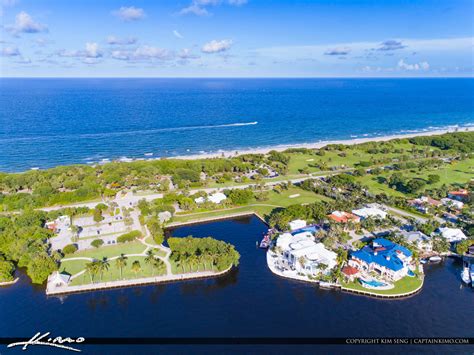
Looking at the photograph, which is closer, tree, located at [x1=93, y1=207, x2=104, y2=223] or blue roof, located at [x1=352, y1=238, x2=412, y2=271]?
blue roof, located at [x1=352, y1=238, x2=412, y2=271]

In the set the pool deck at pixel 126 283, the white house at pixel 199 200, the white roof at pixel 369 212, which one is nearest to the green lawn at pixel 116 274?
the pool deck at pixel 126 283

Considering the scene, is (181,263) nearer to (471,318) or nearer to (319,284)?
(319,284)

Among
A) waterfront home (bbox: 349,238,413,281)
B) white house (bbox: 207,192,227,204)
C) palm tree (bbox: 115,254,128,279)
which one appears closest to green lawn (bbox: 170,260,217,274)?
palm tree (bbox: 115,254,128,279)

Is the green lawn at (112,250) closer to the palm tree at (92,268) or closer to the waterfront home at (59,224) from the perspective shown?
the palm tree at (92,268)

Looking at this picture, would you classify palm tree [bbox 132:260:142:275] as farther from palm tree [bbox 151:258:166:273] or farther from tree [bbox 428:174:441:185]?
tree [bbox 428:174:441:185]

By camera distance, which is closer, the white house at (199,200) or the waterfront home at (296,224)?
the waterfront home at (296,224)

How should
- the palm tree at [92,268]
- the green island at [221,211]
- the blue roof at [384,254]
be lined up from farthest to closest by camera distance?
the green island at [221,211]
the blue roof at [384,254]
the palm tree at [92,268]

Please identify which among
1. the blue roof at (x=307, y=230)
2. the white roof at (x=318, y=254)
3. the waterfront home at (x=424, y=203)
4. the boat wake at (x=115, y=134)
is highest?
the boat wake at (x=115, y=134)

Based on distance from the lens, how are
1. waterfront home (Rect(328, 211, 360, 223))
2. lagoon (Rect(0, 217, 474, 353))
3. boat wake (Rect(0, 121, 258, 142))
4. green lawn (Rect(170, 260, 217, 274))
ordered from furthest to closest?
boat wake (Rect(0, 121, 258, 142))
waterfront home (Rect(328, 211, 360, 223))
green lawn (Rect(170, 260, 217, 274))
lagoon (Rect(0, 217, 474, 353))
